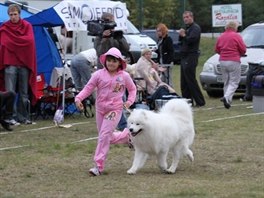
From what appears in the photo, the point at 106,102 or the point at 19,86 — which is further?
the point at 19,86

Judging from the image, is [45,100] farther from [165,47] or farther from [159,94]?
[165,47]

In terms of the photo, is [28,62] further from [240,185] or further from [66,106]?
[240,185]

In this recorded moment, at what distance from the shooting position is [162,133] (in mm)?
8641

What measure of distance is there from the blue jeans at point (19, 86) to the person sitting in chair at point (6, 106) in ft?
1.81

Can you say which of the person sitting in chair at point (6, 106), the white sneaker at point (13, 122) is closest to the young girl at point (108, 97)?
the person sitting in chair at point (6, 106)

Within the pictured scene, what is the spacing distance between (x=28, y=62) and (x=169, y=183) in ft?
20.0

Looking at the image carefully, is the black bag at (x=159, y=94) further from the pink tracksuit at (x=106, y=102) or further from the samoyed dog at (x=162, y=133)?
the pink tracksuit at (x=106, y=102)

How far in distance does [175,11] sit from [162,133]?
5769 cm

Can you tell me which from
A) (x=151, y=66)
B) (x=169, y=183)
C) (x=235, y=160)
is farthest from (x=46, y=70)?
(x=169, y=183)

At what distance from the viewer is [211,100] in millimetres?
18906

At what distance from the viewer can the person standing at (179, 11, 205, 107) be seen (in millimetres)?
16703

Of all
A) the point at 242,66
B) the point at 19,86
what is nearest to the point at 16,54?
the point at 19,86

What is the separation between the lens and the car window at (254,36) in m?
19.9

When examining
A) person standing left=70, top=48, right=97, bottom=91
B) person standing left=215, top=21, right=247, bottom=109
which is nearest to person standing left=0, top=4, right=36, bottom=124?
person standing left=70, top=48, right=97, bottom=91
